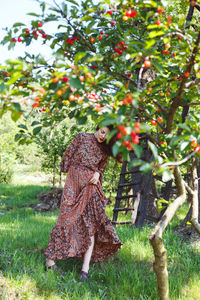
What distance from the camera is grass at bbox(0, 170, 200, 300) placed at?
111 inches

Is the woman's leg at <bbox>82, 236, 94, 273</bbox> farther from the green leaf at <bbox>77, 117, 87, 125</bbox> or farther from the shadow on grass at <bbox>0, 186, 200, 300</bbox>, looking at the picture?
the green leaf at <bbox>77, 117, 87, 125</bbox>

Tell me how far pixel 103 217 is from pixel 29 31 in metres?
2.10

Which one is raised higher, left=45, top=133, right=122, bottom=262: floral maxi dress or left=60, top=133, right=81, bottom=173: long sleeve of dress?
Answer: left=60, top=133, right=81, bottom=173: long sleeve of dress

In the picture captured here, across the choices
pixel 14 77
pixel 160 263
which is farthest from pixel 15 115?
pixel 160 263

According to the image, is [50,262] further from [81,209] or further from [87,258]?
[81,209]

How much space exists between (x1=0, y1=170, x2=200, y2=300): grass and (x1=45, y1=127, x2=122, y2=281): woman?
22 centimetres

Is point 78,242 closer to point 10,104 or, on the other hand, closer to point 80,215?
point 80,215

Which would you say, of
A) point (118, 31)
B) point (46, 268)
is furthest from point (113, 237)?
point (118, 31)

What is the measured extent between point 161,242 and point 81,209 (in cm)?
Result: 124

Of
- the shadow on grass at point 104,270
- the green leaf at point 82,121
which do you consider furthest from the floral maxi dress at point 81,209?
the green leaf at point 82,121

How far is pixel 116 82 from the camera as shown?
185 centimetres

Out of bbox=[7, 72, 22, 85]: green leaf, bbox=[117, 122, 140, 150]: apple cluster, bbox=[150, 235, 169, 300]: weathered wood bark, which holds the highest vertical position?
bbox=[7, 72, 22, 85]: green leaf

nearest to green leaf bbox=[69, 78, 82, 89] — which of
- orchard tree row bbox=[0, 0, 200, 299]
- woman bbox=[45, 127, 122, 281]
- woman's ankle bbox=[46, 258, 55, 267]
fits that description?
orchard tree row bbox=[0, 0, 200, 299]

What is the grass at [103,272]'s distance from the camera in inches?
111
